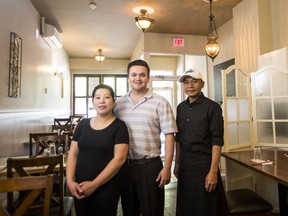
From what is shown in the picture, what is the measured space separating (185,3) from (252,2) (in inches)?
41.4

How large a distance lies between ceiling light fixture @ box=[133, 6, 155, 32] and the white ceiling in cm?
11

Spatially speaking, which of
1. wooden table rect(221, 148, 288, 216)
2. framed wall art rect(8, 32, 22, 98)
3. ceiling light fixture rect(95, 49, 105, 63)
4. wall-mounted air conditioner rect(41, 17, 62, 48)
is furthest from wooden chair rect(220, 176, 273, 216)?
ceiling light fixture rect(95, 49, 105, 63)

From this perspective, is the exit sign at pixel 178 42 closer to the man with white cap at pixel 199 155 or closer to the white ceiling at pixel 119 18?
the white ceiling at pixel 119 18

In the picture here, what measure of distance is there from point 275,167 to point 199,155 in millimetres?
719

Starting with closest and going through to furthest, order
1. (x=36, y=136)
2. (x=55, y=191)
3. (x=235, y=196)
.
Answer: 1. (x=235, y=196)
2. (x=55, y=191)
3. (x=36, y=136)

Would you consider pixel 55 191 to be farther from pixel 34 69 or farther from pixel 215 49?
pixel 215 49

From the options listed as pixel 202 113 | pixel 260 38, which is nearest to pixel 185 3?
pixel 260 38

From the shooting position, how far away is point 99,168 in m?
1.38

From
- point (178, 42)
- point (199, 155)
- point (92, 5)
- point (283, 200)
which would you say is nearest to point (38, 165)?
point (199, 155)

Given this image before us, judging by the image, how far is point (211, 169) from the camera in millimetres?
1594

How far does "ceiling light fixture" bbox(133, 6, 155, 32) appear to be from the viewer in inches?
149

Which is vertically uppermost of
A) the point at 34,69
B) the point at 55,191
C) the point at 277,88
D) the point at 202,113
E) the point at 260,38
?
the point at 260,38

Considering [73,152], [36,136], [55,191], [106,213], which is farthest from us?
[36,136]

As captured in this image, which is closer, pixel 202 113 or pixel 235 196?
pixel 202 113
